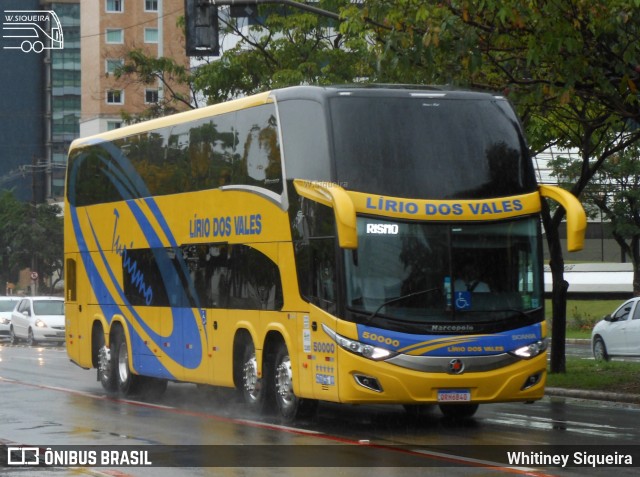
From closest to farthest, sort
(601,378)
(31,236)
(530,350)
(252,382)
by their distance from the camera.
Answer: (530,350) < (252,382) < (601,378) < (31,236)

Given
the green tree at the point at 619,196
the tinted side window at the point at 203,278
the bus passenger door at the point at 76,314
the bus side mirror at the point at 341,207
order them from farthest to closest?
the green tree at the point at 619,196
the bus passenger door at the point at 76,314
the tinted side window at the point at 203,278
the bus side mirror at the point at 341,207

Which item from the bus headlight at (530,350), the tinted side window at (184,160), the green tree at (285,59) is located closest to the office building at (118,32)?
the green tree at (285,59)

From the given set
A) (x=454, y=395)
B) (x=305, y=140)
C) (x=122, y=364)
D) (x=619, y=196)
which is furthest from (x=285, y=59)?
(x=619, y=196)

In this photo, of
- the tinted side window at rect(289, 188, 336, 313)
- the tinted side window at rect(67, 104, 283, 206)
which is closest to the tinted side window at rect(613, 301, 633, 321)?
the tinted side window at rect(67, 104, 283, 206)

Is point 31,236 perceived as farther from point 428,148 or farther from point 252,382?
point 428,148

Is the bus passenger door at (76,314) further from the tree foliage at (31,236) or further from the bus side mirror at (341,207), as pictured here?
the tree foliage at (31,236)

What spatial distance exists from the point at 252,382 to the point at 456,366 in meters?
3.60

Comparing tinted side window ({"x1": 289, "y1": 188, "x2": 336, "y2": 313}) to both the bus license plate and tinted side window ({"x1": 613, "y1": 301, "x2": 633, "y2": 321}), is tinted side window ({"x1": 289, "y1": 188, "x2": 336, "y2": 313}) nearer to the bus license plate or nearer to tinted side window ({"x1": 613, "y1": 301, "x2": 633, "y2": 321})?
the bus license plate

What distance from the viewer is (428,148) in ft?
51.6

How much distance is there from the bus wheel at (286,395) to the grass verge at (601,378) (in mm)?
6919

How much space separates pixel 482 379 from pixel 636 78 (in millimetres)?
5498

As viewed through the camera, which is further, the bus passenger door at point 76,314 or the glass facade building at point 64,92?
the glass facade building at point 64,92

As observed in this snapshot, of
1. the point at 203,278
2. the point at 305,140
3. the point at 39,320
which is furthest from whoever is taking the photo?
the point at 39,320

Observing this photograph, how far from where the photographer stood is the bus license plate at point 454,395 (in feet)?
49.8
